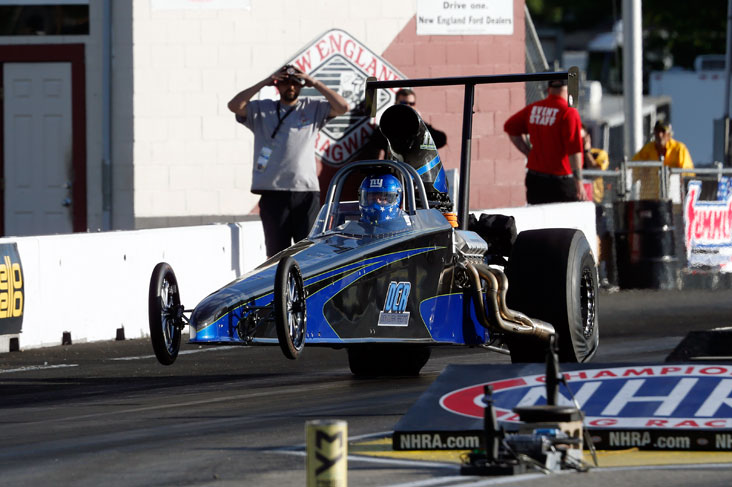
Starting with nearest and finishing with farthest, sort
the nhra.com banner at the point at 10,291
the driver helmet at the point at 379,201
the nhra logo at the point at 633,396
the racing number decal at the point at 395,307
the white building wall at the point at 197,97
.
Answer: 1. the nhra logo at the point at 633,396
2. the racing number decal at the point at 395,307
3. the driver helmet at the point at 379,201
4. the nhra.com banner at the point at 10,291
5. the white building wall at the point at 197,97

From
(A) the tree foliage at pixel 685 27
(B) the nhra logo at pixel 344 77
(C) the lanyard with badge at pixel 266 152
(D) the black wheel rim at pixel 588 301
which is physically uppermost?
(A) the tree foliage at pixel 685 27

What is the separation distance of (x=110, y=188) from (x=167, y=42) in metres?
1.95

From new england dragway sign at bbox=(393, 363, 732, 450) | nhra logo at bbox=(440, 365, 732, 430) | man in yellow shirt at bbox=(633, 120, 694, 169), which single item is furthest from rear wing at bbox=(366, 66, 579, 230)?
man in yellow shirt at bbox=(633, 120, 694, 169)

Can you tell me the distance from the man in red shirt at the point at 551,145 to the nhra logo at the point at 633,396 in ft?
29.3

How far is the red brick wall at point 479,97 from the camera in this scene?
20.9 meters

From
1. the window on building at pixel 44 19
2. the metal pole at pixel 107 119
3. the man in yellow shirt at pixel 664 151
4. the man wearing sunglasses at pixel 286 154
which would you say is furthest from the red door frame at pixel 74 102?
the man in yellow shirt at pixel 664 151

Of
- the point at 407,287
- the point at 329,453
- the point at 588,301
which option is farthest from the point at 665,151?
the point at 329,453

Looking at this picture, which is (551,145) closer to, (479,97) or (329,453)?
(479,97)

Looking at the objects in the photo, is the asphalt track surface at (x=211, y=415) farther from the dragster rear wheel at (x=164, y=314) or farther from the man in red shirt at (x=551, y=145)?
the man in red shirt at (x=551, y=145)

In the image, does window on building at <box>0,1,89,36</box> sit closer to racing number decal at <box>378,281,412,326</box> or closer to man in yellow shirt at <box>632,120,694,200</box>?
man in yellow shirt at <box>632,120,694,200</box>

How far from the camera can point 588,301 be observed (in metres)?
11.5

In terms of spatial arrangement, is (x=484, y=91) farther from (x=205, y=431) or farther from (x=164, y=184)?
(x=205, y=431)

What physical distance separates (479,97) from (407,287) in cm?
1134

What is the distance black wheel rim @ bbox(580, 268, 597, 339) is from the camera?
11383 mm
